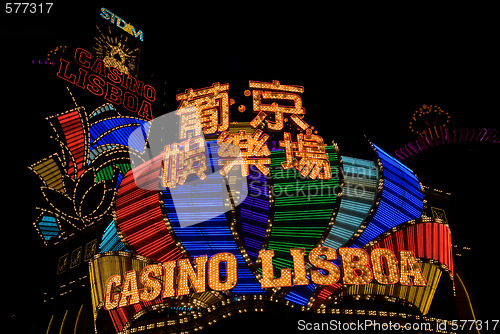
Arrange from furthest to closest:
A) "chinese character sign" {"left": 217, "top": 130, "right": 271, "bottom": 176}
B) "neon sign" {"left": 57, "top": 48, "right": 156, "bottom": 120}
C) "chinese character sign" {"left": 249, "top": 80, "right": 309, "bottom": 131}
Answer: "neon sign" {"left": 57, "top": 48, "right": 156, "bottom": 120} → "chinese character sign" {"left": 249, "top": 80, "right": 309, "bottom": 131} → "chinese character sign" {"left": 217, "top": 130, "right": 271, "bottom": 176}

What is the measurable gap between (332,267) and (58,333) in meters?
8.57

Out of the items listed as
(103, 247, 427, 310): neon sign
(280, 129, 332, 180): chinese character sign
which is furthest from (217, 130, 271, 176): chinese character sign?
(103, 247, 427, 310): neon sign

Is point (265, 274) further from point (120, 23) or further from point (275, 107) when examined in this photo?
point (120, 23)

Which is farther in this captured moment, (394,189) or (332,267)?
(394,189)

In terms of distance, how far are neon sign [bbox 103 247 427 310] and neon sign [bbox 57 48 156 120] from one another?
947 cm

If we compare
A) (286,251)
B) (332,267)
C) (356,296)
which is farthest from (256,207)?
(356,296)

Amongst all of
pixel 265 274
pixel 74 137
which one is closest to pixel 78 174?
pixel 74 137

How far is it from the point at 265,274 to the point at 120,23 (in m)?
16.0

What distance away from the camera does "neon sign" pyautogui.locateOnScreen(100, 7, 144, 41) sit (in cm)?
2006

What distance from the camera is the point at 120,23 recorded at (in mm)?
20719

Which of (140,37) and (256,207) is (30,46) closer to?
(140,37)

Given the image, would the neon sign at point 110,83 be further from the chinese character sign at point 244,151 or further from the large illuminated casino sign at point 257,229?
the chinese character sign at point 244,151

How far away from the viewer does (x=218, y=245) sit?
10.6 metres

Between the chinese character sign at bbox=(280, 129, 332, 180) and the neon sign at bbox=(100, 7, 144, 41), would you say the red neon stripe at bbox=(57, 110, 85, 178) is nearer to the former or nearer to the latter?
the neon sign at bbox=(100, 7, 144, 41)
